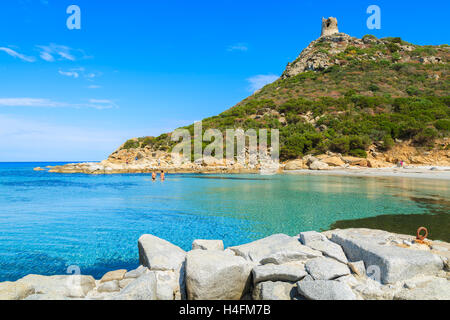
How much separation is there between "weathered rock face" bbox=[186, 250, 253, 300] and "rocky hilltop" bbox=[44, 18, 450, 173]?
28.8 m

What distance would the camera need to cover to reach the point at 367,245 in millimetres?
3996

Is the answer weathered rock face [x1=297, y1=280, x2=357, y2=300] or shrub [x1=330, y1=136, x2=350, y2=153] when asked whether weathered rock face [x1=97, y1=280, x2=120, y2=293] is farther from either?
shrub [x1=330, y1=136, x2=350, y2=153]

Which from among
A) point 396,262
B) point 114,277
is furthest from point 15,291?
point 396,262

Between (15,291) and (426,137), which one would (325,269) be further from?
(426,137)

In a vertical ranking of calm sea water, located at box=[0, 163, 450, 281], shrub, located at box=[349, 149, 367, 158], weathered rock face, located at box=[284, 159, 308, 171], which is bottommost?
calm sea water, located at box=[0, 163, 450, 281]

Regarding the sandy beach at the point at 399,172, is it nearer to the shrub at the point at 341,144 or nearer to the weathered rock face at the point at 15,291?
the shrub at the point at 341,144

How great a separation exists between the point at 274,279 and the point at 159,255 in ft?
5.96

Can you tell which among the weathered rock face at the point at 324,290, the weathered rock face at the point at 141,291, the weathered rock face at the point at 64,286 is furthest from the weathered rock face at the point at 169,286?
the weathered rock face at the point at 324,290

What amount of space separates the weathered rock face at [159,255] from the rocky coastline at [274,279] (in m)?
0.02

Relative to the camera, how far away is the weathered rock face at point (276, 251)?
4039 millimetres

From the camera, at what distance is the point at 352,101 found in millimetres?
44281

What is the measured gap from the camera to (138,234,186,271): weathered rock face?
4051mm

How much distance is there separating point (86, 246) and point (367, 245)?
6119 millimetres

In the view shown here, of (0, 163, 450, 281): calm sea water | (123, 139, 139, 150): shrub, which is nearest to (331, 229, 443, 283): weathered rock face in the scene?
(0, 163, 450, 281): calm sea water
